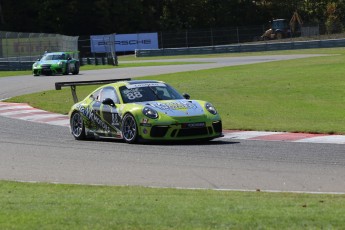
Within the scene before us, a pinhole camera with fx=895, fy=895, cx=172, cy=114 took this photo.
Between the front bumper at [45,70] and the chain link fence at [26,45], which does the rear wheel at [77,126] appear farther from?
the chain link fence at [26,45]

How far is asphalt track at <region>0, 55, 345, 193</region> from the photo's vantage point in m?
11.4

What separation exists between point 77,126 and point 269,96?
994 cm

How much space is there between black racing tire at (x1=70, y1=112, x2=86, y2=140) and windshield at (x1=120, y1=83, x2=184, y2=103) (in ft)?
3.89

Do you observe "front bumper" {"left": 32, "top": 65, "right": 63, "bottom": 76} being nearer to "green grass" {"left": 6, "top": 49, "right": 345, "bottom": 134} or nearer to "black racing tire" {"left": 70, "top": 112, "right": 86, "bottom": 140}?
"green grass" {"left": 6, "top": 49, "right": 345, "bottom": 134}

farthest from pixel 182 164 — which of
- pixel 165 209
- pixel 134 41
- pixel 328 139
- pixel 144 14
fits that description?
pixel 144 14

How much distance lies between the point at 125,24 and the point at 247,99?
68562 mm

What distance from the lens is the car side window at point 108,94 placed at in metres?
17.4

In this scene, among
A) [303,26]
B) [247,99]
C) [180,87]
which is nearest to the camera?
[247,99]

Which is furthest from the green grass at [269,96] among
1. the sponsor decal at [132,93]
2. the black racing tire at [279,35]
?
the black racing tire at [279,35]

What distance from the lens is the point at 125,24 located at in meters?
93.6

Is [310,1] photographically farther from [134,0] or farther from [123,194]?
[123,194]

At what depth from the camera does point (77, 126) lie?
712 inches

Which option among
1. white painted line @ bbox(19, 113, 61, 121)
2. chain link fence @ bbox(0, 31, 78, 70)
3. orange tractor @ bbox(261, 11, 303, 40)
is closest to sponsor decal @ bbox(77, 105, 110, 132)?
white painted line @ bbox(19, 113, 61, 121)

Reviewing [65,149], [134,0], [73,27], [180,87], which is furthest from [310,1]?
[65,149]
